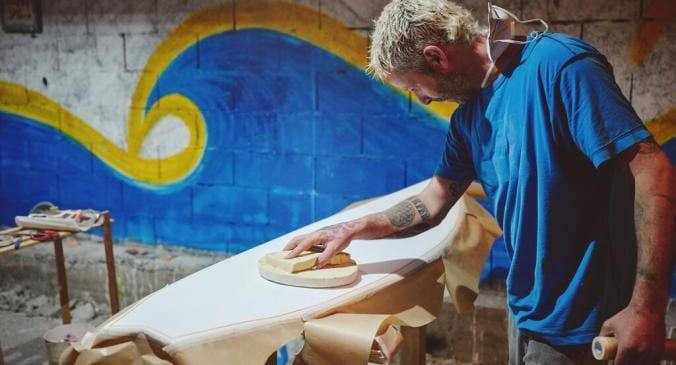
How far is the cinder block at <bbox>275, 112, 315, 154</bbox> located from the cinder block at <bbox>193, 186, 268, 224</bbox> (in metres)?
0.34

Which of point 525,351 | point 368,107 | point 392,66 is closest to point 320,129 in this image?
point 368,107

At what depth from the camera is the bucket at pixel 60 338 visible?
101 inches

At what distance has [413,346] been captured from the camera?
83.5 inches

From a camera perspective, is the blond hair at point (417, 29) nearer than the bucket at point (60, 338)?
Yes

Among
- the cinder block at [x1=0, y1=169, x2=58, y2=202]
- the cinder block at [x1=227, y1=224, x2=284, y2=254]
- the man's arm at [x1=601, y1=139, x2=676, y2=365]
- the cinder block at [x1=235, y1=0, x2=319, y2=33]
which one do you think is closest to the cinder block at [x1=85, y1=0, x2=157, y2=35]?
the cinder block at [x1=235, y1=0, x2=319, y2=33]

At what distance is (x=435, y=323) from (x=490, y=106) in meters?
1.84

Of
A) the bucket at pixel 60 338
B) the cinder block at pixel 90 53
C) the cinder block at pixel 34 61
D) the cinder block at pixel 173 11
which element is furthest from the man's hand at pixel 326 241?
the cinder block at pixel 34 61

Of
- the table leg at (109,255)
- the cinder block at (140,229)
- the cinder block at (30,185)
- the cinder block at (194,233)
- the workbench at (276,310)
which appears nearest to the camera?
the workbench at (276,310)

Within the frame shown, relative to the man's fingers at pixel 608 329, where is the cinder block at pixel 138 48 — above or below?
above

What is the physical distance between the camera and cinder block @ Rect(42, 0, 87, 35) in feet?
12.0

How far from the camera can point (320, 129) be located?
3217 mm

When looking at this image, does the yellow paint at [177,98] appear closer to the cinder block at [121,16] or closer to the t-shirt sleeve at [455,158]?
the cinder block at [121,16]

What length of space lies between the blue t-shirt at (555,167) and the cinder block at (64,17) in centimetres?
318

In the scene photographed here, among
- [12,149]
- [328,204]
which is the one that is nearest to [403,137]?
[328,204]
